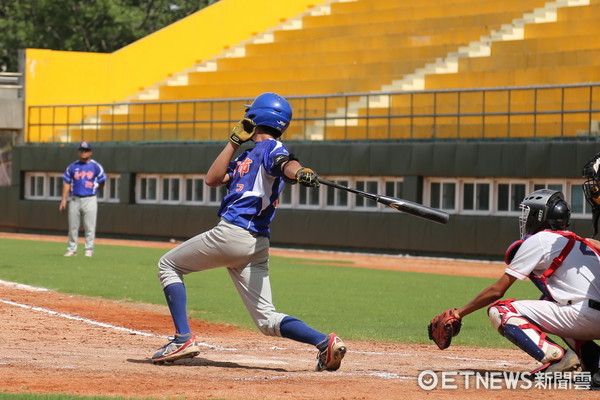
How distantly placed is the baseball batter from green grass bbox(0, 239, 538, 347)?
2941 mm

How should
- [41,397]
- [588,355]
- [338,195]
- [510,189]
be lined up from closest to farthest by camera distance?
[41,397] → [588,355] → [510,189] → [338,195]

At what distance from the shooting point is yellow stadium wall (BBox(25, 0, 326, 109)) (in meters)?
36.1

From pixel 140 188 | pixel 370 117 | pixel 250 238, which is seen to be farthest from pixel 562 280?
pixel 140 188

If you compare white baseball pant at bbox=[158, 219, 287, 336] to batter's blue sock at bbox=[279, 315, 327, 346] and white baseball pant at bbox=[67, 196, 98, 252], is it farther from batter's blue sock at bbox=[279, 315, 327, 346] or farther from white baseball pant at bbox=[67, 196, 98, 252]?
white baseball pant at bbox=[67, 196, 98, 252]

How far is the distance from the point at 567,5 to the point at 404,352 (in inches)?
841

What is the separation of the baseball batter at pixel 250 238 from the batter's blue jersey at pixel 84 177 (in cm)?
1266

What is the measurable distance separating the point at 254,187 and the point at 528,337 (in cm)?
236

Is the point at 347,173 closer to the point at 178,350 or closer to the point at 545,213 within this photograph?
the point at 178,350

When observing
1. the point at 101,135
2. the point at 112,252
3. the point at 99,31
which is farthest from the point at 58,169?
the point at 99,31

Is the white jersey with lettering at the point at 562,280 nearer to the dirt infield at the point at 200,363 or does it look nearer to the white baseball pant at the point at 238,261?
the dirt infield at the point at 200,363

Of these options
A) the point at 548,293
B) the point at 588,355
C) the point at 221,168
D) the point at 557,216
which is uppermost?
the point at 221,168

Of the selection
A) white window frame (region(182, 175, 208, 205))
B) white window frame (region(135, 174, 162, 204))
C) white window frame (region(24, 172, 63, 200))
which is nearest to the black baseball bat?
white window frame (region(182, 175, 208, 205))

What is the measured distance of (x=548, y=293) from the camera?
303 inches

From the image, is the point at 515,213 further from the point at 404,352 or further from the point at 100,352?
the point at 100,352
